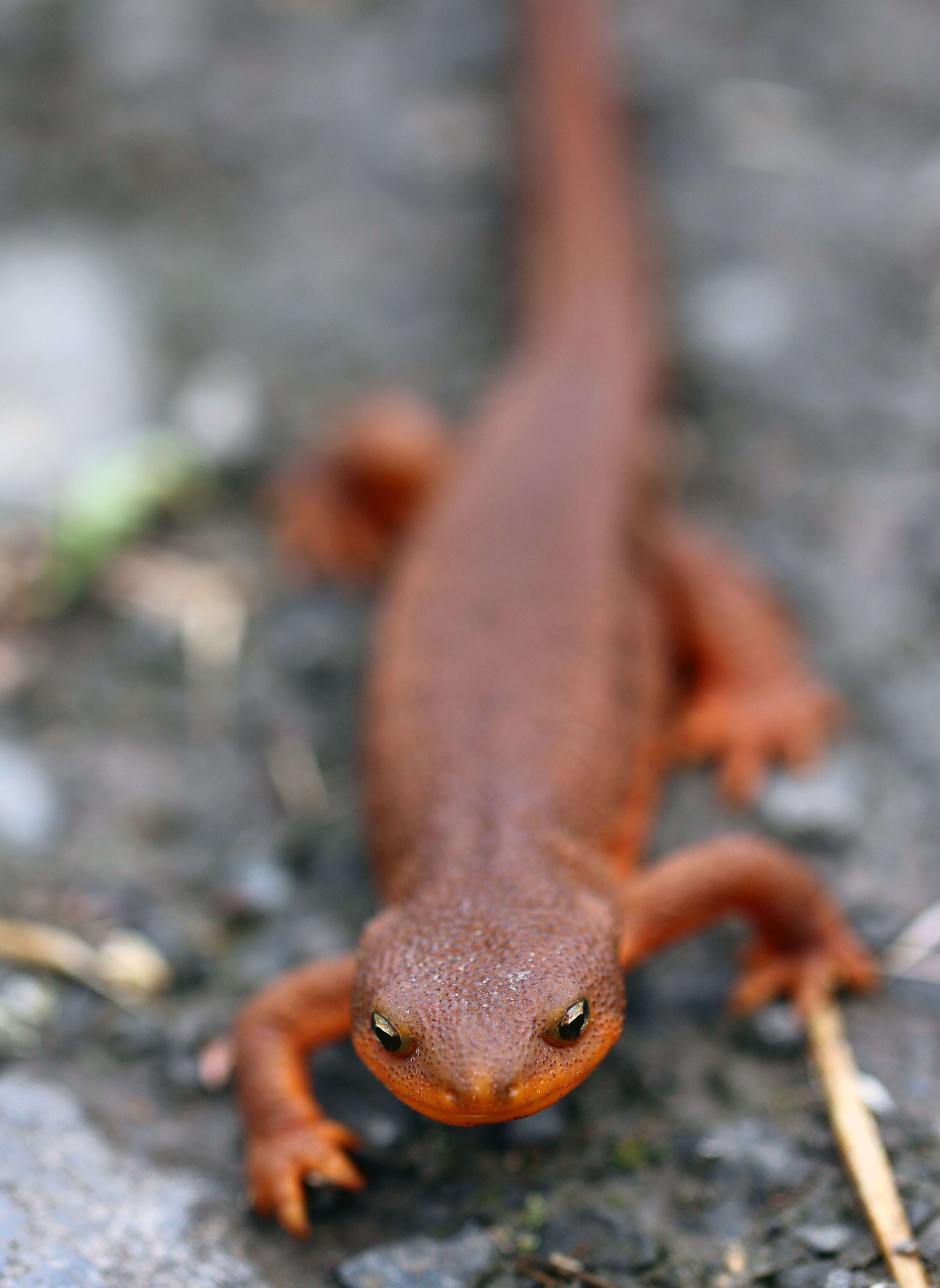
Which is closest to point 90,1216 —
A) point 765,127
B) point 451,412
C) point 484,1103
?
point 484,1103

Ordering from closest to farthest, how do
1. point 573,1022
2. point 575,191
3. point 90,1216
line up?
→ point 573,1022 < point 90,1216 < point 575,191

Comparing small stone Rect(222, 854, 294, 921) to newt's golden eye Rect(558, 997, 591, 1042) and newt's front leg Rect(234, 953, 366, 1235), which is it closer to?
newt's front leg Rect(234, 953, 366, 1235)

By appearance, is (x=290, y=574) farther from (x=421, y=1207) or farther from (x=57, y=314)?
(x=421, y=1207)

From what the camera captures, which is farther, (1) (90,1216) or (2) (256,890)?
(2) (256,890)

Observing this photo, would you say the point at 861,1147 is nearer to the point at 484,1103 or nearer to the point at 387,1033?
the point at 484,1103

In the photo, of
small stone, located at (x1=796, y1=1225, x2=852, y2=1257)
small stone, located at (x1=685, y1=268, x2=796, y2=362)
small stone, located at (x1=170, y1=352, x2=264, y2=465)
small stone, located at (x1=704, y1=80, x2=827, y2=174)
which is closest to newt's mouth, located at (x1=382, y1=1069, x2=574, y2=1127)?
small stone, located at (x1=796, y1=1225, x2=852, y2=1257)
